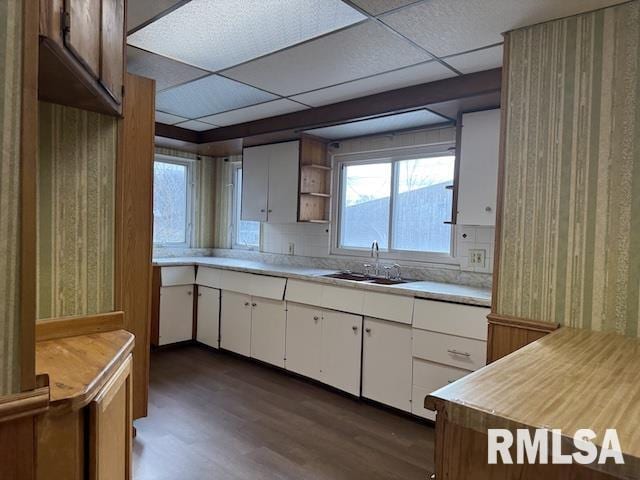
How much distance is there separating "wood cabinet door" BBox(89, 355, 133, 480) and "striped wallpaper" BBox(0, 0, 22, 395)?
1.07ft

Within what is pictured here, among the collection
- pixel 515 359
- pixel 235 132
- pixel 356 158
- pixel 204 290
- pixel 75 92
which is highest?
pixel 235 132

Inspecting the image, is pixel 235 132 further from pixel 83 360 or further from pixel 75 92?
pixel 83 360

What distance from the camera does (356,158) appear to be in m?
3.93

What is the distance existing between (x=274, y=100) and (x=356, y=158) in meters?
0.99

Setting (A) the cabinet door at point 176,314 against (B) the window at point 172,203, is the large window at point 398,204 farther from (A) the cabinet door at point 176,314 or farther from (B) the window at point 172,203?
(B) the window at point 172,203

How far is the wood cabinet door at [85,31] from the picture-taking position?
3.43 ft

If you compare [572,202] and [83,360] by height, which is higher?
[572,202]

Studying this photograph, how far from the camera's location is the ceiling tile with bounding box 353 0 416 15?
71.7 inches

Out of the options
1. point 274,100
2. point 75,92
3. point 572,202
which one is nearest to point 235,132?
point 274,100

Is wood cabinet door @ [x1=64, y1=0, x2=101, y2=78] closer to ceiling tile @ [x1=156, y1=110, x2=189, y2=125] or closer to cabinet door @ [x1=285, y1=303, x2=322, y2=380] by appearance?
cabinet door @ [x1=285, y1=303, x2=322, y2=380]

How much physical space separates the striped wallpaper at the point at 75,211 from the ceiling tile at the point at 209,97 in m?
1.42

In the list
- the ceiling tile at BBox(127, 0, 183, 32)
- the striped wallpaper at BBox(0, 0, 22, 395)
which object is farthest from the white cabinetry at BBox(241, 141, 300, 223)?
the striped wallpaper at BBox(0, 0, 22, 395)

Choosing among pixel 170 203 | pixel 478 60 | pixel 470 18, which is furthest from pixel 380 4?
pixel 170 203

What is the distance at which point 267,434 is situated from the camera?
262cm
